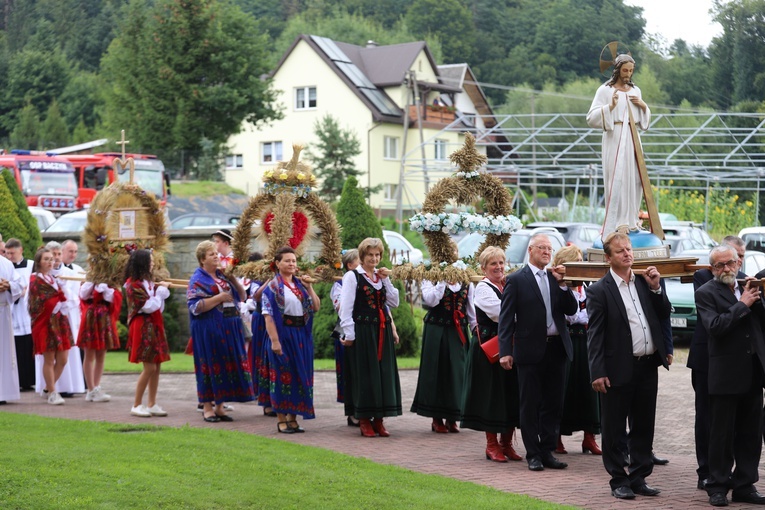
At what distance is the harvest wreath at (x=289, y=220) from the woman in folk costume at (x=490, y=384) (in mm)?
2212

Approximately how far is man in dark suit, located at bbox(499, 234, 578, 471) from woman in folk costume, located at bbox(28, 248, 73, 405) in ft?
20.1

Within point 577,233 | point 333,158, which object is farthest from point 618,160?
point 333,158

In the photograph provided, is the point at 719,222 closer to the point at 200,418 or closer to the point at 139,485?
the point at 200,418

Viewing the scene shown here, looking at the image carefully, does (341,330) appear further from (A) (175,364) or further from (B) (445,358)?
(A) (175,364)

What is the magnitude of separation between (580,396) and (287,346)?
296 cm

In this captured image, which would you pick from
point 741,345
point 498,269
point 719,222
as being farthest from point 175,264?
point 719,222

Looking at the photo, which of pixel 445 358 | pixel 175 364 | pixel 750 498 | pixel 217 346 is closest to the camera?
pixel 750 498

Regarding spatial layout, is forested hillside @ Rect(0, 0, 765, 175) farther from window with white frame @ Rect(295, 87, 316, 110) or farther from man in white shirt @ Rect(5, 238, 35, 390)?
man in white shirt @ Rect(5, 238, 35, 390)

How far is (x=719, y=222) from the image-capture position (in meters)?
35.3

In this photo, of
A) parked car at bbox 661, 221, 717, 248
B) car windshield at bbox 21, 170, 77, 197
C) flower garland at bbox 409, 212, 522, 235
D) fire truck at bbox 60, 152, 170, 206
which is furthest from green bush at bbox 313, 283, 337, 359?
car windshield at bbox 21, 170, 77, 197

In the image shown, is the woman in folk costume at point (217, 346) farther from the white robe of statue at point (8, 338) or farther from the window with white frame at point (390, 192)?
the window with white frame at point (390, 192)

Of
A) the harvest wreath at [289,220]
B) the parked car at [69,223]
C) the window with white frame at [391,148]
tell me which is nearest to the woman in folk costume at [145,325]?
the harvest wreath at [289,220]

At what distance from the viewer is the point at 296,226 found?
1173 cm

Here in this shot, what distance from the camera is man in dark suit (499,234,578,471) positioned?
918 cm
